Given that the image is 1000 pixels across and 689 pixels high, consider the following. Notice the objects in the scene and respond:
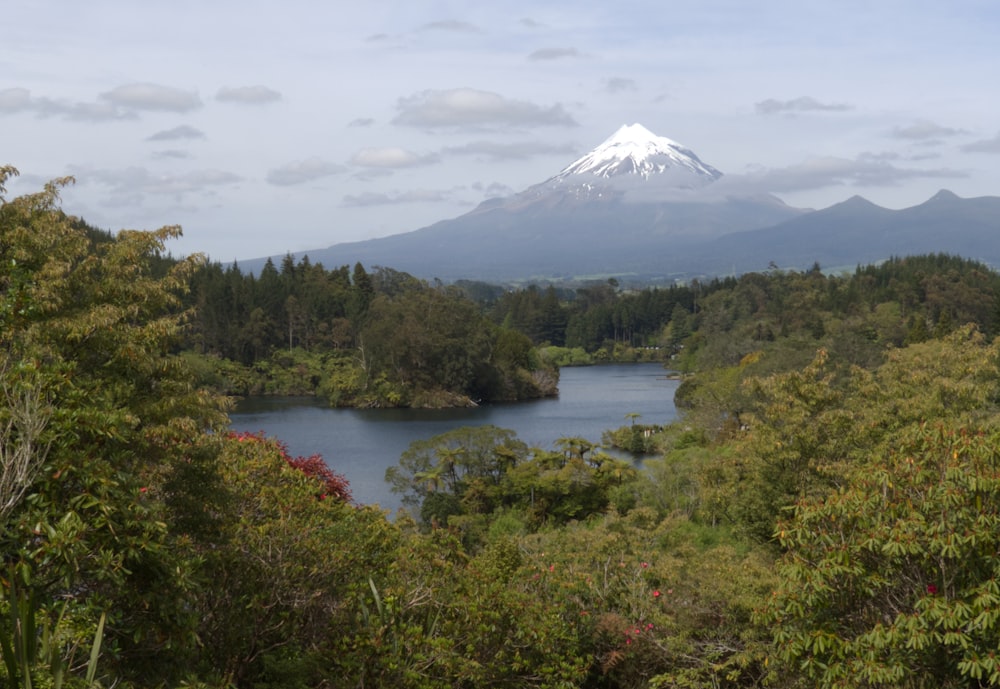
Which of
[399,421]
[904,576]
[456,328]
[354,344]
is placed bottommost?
[399,421]

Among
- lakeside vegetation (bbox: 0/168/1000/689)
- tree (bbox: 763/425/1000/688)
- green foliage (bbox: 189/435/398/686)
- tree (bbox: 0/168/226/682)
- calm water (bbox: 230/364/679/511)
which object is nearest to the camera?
tree (bbox: 0/168/226/682)

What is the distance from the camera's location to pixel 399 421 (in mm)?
47094

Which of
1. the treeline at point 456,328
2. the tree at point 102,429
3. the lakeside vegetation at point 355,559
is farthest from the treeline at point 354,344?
the tree at point 102,429

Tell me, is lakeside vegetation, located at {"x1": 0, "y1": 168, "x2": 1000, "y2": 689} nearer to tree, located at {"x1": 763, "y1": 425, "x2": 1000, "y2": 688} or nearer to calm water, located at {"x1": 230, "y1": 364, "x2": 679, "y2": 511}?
tree, located at {"x1": 763, "y1": 425, "x2": 1000, "y2": 688}

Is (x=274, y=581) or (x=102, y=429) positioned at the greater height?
(x=102, y=429)

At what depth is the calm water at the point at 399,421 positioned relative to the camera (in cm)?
3478

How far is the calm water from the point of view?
34781 mm

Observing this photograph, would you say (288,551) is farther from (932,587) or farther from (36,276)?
(932,587)

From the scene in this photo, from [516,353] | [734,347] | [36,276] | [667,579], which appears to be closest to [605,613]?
[667,579]

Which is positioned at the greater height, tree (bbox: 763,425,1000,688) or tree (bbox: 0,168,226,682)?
tree (bbox: 0,168,226,682)

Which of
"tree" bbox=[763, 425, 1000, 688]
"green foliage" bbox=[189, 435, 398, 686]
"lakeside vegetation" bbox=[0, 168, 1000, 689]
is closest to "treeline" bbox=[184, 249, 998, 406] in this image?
"lakeside vegetation" bbox=[0, 168, 1000, 689]

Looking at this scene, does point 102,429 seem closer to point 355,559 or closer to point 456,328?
point 355,559

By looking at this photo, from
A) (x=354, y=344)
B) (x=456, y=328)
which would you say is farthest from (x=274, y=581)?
(x=354, y=344)

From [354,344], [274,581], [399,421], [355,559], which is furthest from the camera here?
[354,344]
